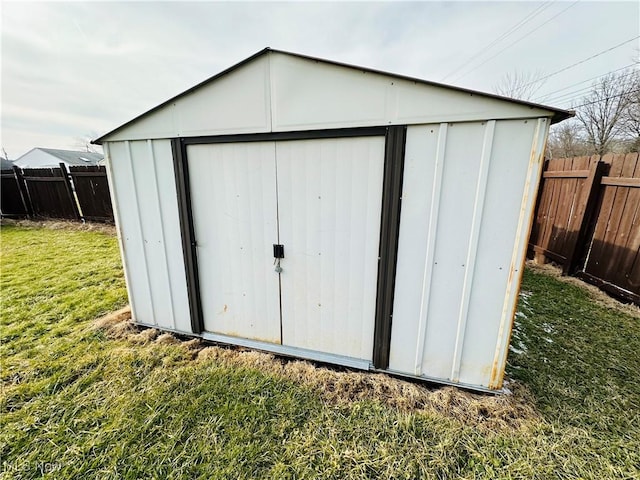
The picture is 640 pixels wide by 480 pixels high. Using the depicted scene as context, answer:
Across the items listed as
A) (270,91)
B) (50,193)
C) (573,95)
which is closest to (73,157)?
(50,193)

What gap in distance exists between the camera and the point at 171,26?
10.8ft

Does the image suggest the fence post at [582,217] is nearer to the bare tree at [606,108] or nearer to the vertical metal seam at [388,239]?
the vertical metal seam at [388,239]

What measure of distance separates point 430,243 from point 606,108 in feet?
66.8

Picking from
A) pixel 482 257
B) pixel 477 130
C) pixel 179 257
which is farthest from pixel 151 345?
pixel 477 130

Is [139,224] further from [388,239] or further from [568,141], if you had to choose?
[568,141]

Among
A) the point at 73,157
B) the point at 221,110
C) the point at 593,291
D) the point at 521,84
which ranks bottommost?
the point at 593,291

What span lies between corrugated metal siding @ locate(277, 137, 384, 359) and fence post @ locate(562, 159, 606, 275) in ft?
12.9

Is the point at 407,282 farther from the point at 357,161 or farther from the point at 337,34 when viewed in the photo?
the point at 337,34

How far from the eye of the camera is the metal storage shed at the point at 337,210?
66.2 inches

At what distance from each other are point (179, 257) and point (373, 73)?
7.61 feet

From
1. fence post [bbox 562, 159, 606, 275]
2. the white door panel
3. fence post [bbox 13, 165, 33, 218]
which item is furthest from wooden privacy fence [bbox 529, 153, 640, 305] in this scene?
fence post [bbox 13, 165, 33, 218]

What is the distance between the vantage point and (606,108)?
13898mm

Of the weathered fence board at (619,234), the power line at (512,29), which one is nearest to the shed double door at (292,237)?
the weathered fence board at (619,234)

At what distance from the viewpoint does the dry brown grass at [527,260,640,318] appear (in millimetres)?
3102
